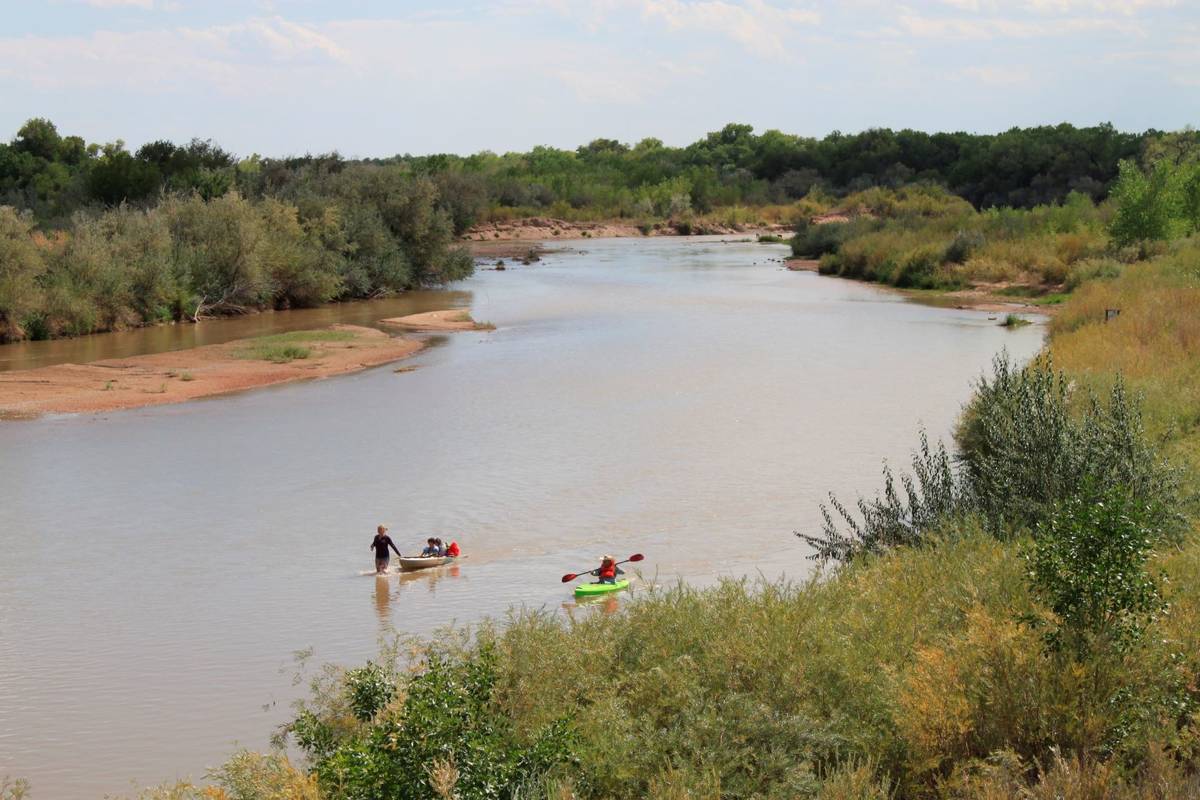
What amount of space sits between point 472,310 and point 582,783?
3858 cm

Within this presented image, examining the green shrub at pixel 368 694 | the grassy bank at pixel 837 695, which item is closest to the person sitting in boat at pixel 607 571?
the grassy bank at pixel 837 695

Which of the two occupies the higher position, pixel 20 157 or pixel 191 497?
pixel 20 157

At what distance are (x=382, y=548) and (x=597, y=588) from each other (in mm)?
2783

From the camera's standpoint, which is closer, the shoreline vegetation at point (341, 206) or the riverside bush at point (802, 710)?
the riverside bush at point (802, 710)

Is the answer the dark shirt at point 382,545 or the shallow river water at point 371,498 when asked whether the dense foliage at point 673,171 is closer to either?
the shallow river water at point 371,498

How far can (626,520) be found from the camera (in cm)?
1720

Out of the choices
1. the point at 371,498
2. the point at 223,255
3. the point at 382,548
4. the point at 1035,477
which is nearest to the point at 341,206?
the point at 223,255

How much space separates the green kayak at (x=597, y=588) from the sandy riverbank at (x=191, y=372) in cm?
1641

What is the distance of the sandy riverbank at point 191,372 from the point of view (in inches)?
1075

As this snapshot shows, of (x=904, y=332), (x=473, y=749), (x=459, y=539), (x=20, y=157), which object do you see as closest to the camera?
(x=473, y=749)

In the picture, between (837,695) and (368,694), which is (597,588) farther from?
(837,695)

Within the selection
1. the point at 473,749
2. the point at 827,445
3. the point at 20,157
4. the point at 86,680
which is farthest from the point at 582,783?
the point at 20,157

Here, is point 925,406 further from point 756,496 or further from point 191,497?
point 191,497

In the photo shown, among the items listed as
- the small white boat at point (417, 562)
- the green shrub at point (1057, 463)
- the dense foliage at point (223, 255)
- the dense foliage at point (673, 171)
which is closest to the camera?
the green shrub at point (1057, 463)
